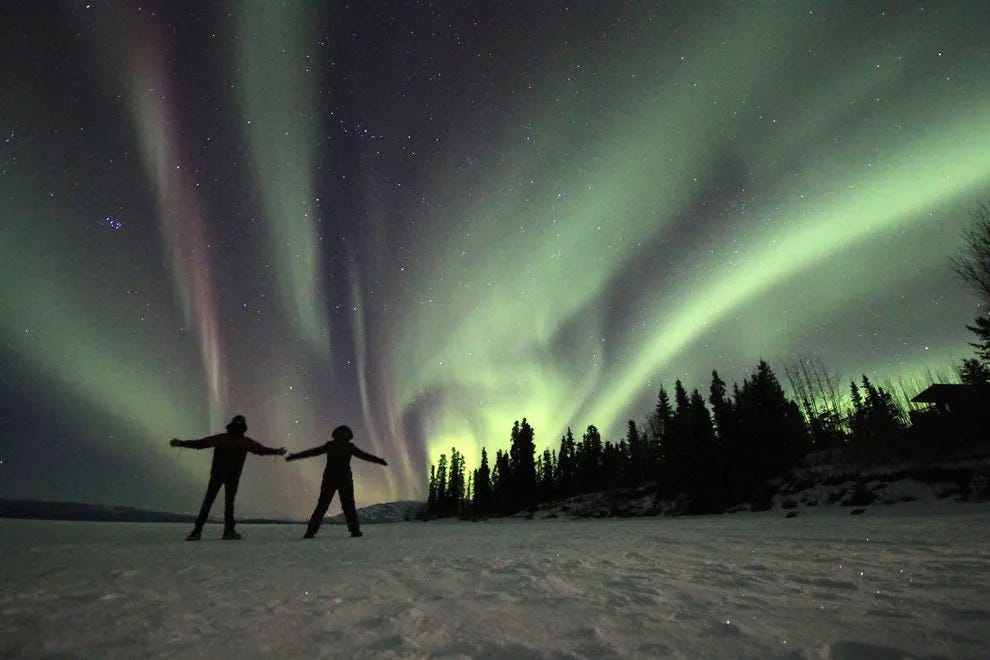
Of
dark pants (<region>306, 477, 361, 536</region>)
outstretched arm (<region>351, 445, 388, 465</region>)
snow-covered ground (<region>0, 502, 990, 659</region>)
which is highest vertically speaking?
outstretched arm (<region>351, 445, 388, 465</region>)

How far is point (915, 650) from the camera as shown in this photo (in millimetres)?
1501

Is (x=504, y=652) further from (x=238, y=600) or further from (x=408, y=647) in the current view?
(x=238, y=600)

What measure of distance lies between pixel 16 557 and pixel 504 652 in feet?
17.3

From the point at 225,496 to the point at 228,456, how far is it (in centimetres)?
71

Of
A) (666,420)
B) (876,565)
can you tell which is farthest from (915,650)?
(666,420)

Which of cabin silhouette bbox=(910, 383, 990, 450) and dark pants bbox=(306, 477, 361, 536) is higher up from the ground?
cabin silhouette bbox=(910, 383, 990, 450)

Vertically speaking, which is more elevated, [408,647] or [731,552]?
[408,647]

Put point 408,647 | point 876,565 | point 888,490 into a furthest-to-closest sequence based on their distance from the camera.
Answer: point 888,490
point 876,565
point 408,647

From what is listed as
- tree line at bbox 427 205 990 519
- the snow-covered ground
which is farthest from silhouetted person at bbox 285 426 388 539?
tree line at bbox 427 205 990 519

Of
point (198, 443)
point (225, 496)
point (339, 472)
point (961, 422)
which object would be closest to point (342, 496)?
point (339, 472)

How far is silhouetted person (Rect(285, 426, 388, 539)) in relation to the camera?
8.30 metres

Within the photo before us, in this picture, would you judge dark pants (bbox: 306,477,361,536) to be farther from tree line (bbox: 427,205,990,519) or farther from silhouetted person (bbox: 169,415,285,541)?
tree line (bbox: 427,205,990,519)

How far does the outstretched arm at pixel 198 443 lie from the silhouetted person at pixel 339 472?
4.41 feet

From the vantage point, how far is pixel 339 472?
8.52 m
